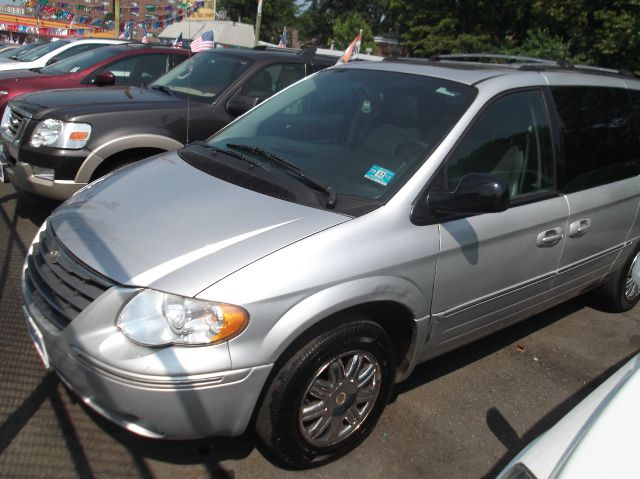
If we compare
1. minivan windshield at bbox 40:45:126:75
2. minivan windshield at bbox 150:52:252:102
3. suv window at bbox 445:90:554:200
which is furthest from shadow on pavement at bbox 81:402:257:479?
minivan windshield at bbox 40:45:126:75

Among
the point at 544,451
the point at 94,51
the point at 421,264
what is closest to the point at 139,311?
the point at 421,264

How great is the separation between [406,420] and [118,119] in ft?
11.3

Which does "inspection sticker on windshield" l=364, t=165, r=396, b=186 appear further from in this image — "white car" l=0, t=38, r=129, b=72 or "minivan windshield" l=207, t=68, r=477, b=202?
"white car" l=0, t=38, r=129, b=72

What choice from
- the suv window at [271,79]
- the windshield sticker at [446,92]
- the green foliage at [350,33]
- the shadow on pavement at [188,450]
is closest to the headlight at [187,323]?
the shadow on pavement at [188,450]

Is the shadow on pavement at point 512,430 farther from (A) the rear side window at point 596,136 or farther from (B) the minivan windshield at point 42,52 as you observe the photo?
(B) the minivan windshield at point 42,52

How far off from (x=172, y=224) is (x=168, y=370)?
0.68 metres

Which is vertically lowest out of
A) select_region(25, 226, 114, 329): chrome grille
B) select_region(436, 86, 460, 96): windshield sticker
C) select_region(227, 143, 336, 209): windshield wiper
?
select_region(25, 226, 114, 329): chrome grille

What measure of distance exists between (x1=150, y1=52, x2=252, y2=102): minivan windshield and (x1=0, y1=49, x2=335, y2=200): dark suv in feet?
0.04

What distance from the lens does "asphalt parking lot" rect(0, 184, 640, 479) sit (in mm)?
2482

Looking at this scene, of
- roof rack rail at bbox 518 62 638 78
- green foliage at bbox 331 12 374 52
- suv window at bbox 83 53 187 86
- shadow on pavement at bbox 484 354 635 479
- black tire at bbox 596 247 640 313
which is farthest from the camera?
green foliage at bbox 331 12 374 52

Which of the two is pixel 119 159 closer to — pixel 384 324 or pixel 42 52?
pixel 384 324

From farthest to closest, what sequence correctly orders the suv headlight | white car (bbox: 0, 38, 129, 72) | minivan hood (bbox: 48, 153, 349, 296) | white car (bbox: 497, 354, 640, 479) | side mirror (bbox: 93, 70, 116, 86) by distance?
white car (bbox: 0, 38, 129, 72), side mirror (bbox: 93, 70, 116, 86), the suv headlight, minivan hood (bbox: 48, 153, 349, 296), white car (bbox: 497, 354, 640, 479)

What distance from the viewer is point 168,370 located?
2016 mm

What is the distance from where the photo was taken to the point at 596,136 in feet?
11.6
